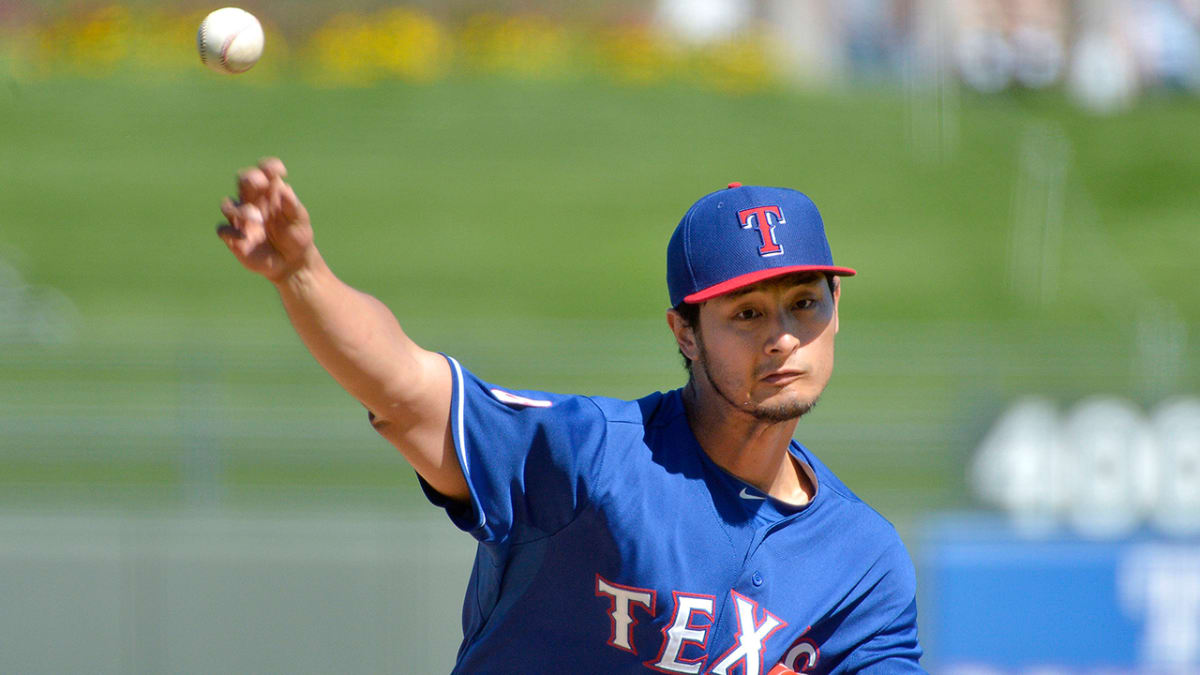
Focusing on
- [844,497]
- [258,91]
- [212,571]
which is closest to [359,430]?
[212,571]

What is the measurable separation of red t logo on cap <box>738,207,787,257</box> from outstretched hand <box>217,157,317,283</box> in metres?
0.91

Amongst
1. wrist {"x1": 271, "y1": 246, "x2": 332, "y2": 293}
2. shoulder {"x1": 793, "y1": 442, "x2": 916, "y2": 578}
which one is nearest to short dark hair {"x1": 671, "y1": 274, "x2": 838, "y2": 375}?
shoulder {"x1": 793, "y1": 442, "x2": 916, "y2": 578}

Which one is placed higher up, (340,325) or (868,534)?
(340,325)

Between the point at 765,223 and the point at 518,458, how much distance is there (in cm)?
69

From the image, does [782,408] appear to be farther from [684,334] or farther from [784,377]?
[684,334]

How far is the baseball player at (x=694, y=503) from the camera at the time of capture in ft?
7.96

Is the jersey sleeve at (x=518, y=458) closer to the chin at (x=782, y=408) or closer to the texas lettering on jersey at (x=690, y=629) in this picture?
the texas lettering on jersey at (x=690, y=629)

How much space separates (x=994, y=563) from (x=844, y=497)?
492cm

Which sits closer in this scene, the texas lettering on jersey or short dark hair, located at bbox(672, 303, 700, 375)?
the texas lettering on jersey

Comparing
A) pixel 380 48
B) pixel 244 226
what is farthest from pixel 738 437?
pixel 380 48

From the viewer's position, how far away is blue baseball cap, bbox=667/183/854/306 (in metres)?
2.52

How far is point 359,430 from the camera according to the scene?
406 inches

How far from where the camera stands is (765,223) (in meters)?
2.57

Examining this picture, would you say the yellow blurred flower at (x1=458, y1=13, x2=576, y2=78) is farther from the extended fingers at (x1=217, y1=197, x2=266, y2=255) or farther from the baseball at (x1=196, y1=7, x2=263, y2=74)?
the extended fingers at (x1=217, y1=197, x2=266, y2=255)
